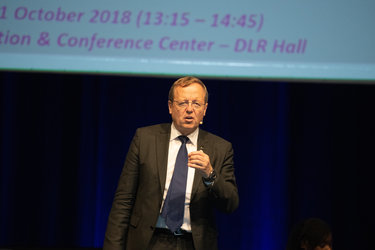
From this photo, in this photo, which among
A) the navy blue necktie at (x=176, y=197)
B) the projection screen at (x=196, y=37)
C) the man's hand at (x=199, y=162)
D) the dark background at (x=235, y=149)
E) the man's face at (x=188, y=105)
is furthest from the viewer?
the dark background at (x=235, y=149)

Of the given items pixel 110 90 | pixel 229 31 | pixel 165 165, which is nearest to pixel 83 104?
pixel 110 90

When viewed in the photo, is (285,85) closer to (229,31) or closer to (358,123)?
(358,123)

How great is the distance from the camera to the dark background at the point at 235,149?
369cm

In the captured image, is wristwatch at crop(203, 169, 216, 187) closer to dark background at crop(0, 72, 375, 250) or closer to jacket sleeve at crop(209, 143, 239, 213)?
jacket sleeve at crop(209, 143, 239, 213)

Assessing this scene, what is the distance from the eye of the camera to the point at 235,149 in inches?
147

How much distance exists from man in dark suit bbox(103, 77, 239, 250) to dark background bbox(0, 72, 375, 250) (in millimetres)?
1796

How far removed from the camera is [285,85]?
3807 mm

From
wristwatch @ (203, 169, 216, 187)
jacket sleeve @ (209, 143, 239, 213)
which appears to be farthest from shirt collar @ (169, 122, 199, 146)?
wristwatch @ (203, 169, 216, 187)

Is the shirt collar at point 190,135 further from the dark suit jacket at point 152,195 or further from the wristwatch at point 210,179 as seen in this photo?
the wristwatch at point 210,179

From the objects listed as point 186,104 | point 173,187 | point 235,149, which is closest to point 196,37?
point 235,149

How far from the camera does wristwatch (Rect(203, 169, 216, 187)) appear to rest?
173 cm

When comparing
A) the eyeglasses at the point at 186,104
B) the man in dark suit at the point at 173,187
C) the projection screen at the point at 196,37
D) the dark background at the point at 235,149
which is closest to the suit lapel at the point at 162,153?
the man in dark suit at the point at 173,187

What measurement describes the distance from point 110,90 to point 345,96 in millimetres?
2002

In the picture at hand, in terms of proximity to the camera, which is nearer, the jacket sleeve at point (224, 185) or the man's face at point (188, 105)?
the jacket sleeve at point (224, 185)
